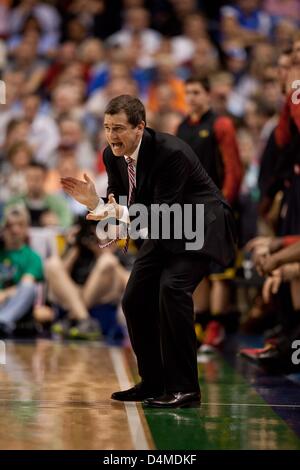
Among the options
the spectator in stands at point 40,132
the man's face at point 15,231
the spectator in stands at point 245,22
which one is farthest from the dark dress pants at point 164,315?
the spectator in stands at point 245,22

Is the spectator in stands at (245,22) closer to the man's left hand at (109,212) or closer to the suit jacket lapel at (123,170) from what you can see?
the suit jacket lapel at (123,170)

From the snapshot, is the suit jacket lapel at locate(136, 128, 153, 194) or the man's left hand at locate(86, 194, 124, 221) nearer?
the man's left hand at locate(86, 194, 124, 221)

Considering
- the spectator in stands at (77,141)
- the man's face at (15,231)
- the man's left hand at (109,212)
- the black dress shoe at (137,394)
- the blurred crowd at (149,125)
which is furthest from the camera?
the spectator in stands at (77,141)

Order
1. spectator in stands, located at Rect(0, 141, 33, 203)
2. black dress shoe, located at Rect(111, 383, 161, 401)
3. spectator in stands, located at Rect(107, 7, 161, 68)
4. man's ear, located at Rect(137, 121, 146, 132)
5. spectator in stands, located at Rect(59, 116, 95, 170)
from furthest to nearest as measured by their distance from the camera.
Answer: spectator in stands, located at Rect(107, 7, 161, 68) → spectator in stands, located at Rect(59, 116, 95, 170) → spectator in stands, located at Rect(0, 141, 33, 203) → black dress shoe, located at Rect(111, 383, 161, 401) → man's ear, located at Rect(137, 121, 146, 132)

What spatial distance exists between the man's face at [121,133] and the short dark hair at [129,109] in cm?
2

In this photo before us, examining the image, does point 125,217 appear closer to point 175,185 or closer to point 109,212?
point 109,212

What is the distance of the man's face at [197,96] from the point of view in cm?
737

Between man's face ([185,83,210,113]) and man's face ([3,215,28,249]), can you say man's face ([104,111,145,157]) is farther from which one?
man's face ([3,215,28,249])

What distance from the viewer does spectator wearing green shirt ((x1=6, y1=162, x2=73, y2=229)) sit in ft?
31.2

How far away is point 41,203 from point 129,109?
4.95m

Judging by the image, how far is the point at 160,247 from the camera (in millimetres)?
5121

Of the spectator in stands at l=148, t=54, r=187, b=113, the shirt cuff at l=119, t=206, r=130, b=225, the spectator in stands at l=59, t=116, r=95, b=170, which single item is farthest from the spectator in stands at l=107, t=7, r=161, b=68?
the shirt cuff at l=119, t=206, r=130, b=225

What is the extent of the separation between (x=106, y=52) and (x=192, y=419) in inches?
339
